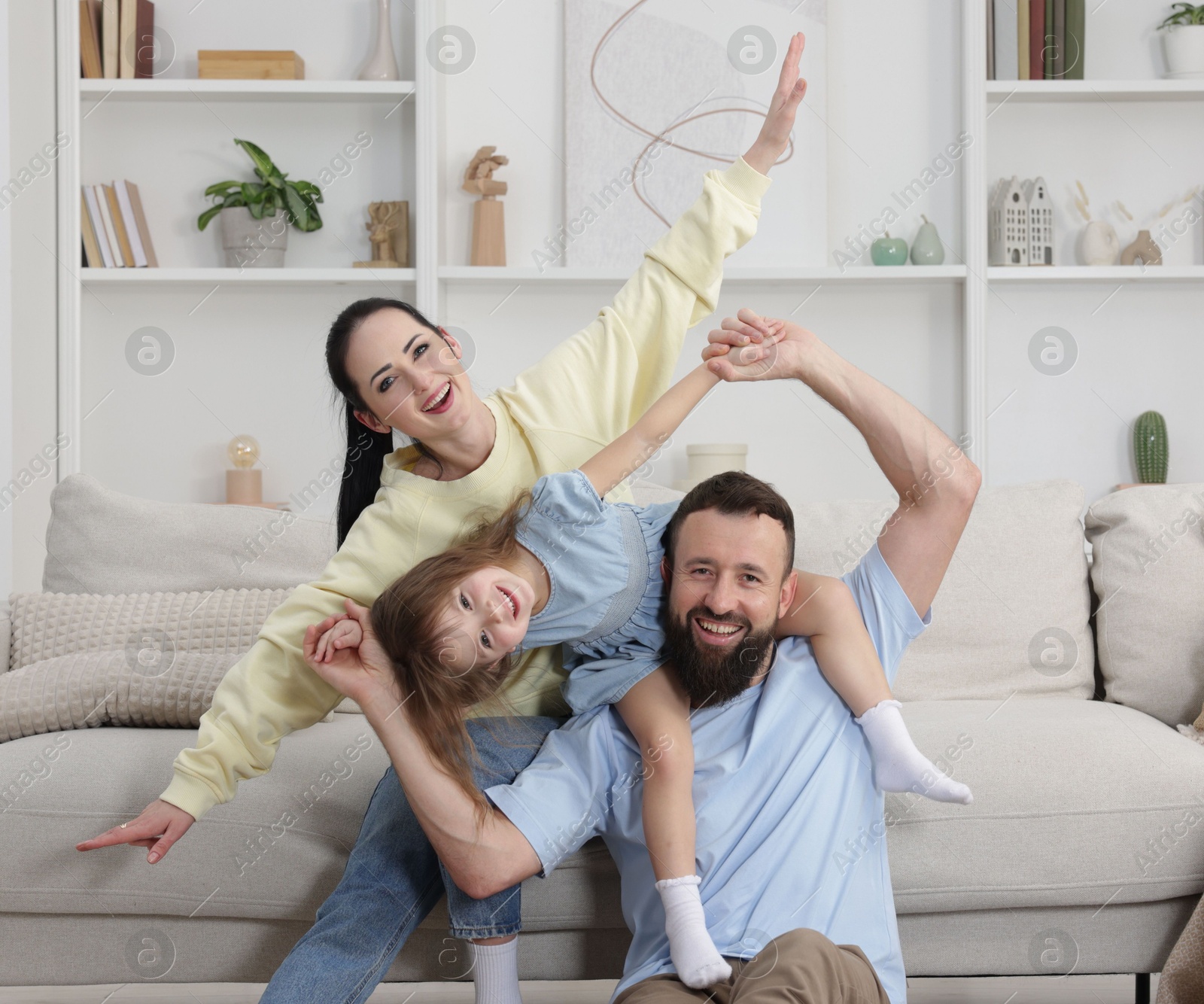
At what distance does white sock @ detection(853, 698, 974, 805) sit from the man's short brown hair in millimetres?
209

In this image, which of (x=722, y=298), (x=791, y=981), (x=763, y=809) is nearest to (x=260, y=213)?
(x=722, y=298)

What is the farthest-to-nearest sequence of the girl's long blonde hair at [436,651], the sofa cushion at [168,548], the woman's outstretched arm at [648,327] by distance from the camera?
the sofa cushion at [168,548] < the woman's outstretched arm at [648,327] < the girl's long blonde hair at [436,651]

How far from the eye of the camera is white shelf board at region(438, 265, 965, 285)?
2.99m

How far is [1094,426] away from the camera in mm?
3178

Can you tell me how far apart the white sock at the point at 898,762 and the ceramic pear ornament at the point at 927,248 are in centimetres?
197

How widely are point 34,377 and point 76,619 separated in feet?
4.20

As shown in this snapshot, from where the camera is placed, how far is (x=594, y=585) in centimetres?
135

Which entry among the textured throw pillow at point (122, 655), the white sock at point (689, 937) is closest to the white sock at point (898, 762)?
the white sock at point (689, 937)

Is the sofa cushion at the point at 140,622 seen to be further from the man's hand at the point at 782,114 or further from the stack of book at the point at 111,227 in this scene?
the stack of book at the point at 111,227

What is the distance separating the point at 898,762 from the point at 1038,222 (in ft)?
7.20

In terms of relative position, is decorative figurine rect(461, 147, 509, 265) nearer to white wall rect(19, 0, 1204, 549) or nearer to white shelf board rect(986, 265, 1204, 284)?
white wall rect(19, 0, 1204, 549)

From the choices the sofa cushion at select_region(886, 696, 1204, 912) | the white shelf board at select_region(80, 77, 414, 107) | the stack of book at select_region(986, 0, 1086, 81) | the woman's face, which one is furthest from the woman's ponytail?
the stack of book at select_region(986, 0, 1086, 81)

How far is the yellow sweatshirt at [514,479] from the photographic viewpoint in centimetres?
140

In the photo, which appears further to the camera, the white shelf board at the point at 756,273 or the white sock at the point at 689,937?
the white shelf board at the point at 756,273
